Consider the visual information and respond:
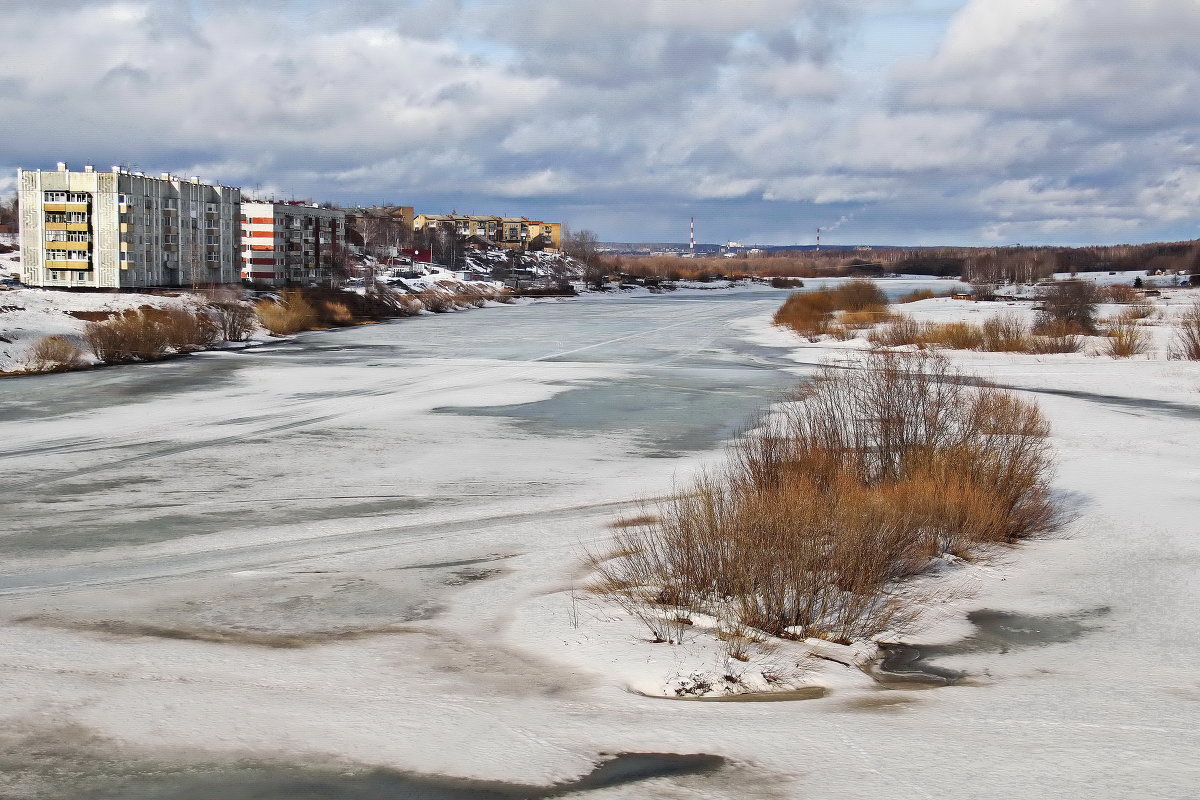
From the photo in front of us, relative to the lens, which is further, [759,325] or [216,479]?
[759,325]

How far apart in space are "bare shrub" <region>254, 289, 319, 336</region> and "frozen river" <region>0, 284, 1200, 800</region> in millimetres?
31105

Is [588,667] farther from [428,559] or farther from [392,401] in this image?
[392,401]

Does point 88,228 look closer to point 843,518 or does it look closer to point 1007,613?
point 843,518

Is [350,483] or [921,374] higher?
[921,374]

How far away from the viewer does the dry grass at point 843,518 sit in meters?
8.58

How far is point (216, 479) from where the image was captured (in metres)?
15.6

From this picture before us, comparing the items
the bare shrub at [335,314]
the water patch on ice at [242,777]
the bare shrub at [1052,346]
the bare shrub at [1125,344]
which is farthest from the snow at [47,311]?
the bare shrub at [1125,344]

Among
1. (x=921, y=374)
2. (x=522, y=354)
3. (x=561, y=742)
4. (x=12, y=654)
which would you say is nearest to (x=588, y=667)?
(x=561, y=742)

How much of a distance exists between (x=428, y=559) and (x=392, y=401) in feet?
48.3

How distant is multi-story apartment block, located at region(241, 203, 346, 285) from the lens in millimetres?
99125

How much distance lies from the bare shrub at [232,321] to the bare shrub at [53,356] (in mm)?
9897

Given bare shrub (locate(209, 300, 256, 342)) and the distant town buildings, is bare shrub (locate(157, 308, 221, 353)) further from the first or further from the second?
the distant town buildings

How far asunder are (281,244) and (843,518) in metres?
98.1

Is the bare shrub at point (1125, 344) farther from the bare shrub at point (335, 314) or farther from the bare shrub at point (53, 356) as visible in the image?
the bare shrub at point (335, 314)
